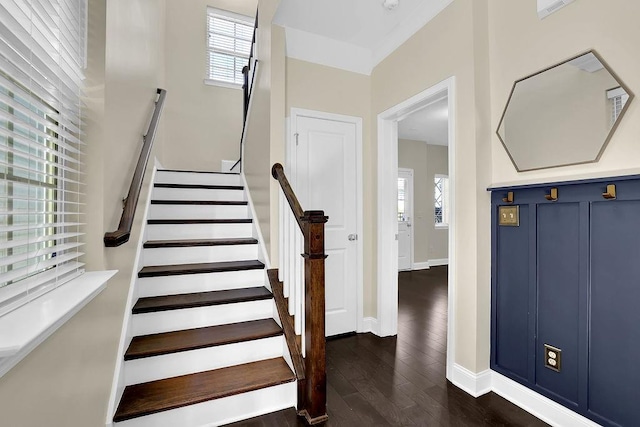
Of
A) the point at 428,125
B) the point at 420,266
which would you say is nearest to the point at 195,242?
the point at 428,125

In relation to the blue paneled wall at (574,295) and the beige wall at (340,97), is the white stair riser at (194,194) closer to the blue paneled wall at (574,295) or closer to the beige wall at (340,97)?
the beige wall at (340,97)

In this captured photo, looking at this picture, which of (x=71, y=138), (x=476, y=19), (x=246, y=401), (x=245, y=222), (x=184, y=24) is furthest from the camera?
(x=184, y=24)

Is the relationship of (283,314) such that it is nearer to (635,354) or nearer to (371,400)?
(371,400)

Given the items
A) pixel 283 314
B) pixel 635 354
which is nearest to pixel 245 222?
pixel 283 314

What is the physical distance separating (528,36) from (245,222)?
8.47ft

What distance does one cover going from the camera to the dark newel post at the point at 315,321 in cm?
172

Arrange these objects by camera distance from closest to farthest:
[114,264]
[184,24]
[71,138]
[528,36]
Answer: [71,138] → [114,264] → [528,36] → [184,24]

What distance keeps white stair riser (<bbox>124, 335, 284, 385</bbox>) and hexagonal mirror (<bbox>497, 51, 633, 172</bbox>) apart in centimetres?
207

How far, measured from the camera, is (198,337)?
1.90 meters

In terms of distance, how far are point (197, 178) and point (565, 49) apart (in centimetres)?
337

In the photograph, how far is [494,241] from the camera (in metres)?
2.07

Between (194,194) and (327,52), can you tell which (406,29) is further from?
(194,194)

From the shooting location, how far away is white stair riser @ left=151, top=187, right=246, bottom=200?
2992 mm

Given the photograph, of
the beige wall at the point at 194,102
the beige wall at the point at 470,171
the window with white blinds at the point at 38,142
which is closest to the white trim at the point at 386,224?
the beige wall at the point at 470,171
